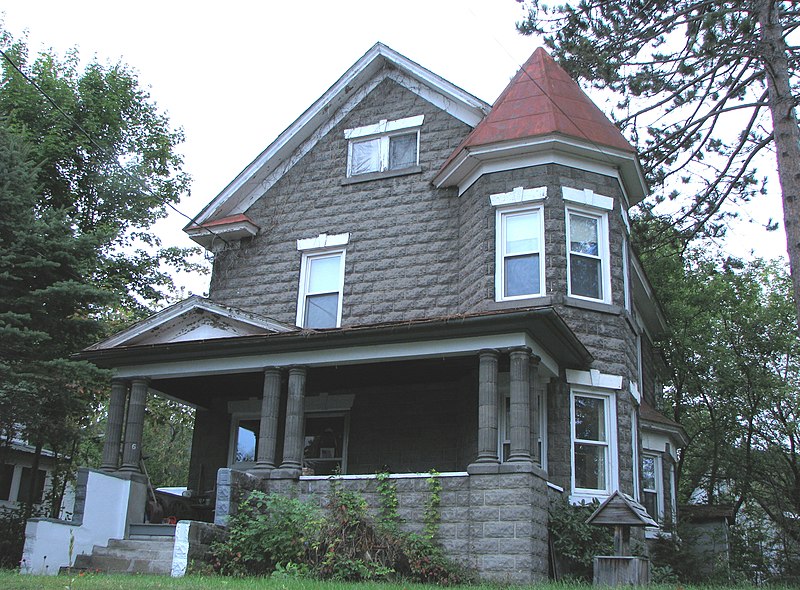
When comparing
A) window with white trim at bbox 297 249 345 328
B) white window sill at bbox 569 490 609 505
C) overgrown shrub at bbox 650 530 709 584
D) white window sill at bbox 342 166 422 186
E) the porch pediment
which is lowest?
overgrown shrub at bbox 650 530 709 584

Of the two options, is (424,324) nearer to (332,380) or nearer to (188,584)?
(332,380)

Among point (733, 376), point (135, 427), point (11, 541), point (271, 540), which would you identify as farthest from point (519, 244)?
point (733, 376)

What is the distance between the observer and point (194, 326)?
14453 millimetres

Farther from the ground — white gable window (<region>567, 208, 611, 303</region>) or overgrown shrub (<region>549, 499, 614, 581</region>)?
white gable window (<region>567, 208, 611, 303</region>)

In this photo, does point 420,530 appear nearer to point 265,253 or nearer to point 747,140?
point 265,253

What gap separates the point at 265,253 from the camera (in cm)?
1764

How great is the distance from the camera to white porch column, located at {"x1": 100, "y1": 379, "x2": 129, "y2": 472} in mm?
14227

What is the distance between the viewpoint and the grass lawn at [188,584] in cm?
907

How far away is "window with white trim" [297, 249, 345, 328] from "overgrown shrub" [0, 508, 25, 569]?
6.47 metres

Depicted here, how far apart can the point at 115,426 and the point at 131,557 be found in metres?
2.92

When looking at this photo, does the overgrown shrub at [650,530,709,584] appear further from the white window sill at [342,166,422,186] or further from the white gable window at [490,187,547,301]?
the white window sill at [342,166,422,186]

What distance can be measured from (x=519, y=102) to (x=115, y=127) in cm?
1458

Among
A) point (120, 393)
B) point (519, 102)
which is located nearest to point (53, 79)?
point (120, 393)

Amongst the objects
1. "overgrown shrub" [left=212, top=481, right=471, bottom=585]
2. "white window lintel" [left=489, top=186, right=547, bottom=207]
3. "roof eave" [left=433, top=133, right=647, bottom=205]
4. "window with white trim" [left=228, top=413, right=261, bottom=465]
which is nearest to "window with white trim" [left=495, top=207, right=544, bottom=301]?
A: "white window lintel" [left=489, top=186, right=547, bottom=207]
